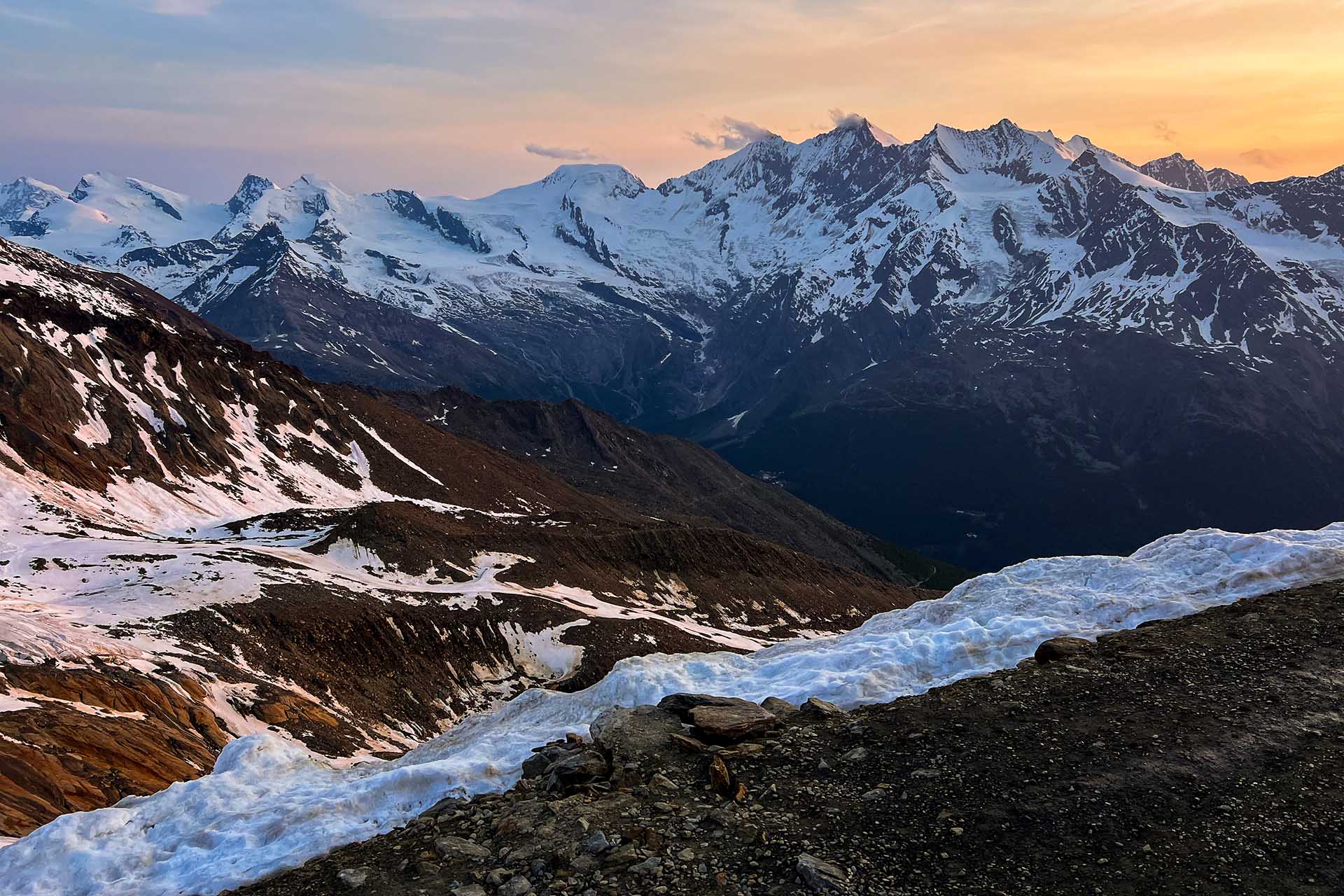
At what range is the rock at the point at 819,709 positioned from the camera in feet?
70.0

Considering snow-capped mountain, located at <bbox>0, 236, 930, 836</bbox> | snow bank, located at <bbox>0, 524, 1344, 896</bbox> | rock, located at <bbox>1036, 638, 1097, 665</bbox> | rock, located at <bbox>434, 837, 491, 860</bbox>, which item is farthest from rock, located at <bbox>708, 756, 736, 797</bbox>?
snow-capped mountain, located at <bbox>0, 236, 930, 836</bbox>

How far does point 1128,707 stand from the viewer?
771 inches

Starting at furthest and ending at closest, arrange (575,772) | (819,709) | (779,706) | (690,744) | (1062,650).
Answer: (1062,650) < (779,706) < (819,709) < (690,744) < (575,772)

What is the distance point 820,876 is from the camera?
47.5 feet

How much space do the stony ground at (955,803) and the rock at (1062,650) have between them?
175 centimetres

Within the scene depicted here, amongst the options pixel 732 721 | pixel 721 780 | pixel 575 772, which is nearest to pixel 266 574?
pixel 575 772

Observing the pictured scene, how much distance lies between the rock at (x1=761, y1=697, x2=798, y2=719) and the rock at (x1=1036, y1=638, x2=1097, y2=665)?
272 inches

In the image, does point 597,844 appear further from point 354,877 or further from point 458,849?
point 354,877

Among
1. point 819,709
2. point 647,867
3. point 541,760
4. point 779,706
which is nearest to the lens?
point 647,867

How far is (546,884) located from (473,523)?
102850 millimetres

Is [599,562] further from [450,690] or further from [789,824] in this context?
[789,824]

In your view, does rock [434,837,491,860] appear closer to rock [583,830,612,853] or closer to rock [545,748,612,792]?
rock [583,830,612,853]

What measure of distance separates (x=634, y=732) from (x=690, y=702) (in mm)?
2055

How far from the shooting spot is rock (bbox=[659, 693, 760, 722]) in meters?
21.9
